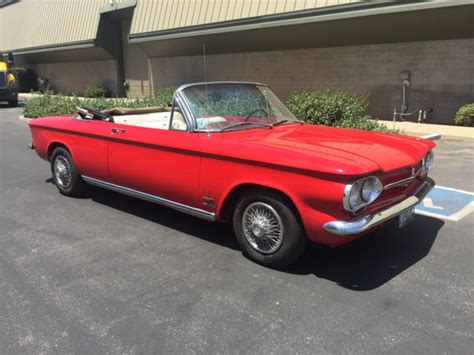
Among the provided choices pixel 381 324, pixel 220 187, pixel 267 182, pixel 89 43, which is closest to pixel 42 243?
pixel 220 187

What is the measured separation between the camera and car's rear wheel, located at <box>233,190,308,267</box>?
3396 mm

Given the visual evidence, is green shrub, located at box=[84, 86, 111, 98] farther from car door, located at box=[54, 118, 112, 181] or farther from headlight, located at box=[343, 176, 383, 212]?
headlight, located at box=[343, 176, 383, 212]

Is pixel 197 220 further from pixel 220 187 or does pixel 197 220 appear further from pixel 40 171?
pixel 40 171

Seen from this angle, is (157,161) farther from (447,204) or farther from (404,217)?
(447,204)

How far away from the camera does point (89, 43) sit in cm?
2375

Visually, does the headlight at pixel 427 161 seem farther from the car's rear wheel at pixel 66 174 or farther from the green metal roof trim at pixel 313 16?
the green metal roof trim at pixel 313 16

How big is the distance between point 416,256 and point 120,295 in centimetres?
254

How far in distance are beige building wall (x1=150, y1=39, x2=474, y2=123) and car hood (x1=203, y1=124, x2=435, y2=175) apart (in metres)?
9.06

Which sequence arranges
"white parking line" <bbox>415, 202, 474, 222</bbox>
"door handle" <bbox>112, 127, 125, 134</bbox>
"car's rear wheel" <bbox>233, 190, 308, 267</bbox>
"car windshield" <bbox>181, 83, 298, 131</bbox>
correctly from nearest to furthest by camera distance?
"car's rear wheel" <bbox>233, 190, 308, 267</bbox>, "car windshield" <bbox>181, 83, 298, 131</bbox>, "door handle" <bbox>112, 127, 125, 134</bbox>, "white parking line" <bbox>415, 202, 474, 222</bbox>

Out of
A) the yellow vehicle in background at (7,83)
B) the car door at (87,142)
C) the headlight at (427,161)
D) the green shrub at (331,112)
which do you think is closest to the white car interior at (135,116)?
the car door at (87,142)

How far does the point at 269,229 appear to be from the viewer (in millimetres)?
3547

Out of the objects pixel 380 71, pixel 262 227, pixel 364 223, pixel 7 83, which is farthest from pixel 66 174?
Answer: pixel 7 83

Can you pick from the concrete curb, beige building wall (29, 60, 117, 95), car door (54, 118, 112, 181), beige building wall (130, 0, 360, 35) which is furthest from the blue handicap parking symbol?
beige building wall (29, 60, 117, 95)

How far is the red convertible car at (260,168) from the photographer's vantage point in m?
3.18
